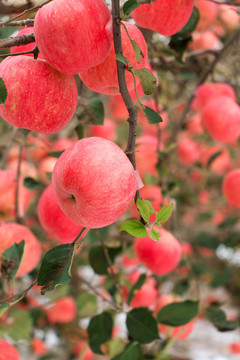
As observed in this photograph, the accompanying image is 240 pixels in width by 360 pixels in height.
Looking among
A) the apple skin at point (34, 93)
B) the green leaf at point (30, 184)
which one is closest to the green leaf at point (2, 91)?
the apple skin at point (34, 93)

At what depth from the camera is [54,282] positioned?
0.47 metres

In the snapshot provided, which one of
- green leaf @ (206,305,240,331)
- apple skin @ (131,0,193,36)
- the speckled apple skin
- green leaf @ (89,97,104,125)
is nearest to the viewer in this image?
the speckled apple skin

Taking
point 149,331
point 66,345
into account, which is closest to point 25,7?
point 149,331

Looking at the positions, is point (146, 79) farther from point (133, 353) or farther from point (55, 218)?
point (133, 353)

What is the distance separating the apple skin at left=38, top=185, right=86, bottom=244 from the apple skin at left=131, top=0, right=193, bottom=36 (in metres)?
0.35

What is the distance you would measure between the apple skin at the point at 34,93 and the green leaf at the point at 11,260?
0.70ft

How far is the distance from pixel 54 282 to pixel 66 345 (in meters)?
1.37

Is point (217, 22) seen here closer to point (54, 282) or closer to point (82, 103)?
point (82, 103)

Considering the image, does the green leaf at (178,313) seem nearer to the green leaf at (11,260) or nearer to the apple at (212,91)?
the green leaf at (11,260)

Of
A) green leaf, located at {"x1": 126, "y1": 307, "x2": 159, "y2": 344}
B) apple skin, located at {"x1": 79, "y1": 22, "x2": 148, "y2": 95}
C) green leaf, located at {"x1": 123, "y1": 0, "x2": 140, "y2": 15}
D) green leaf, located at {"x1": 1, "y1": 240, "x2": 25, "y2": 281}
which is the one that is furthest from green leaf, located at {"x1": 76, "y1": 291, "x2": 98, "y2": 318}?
green leaf, located at {"x1": 123, "y1": 0, "x2": 140, "y2": 15}

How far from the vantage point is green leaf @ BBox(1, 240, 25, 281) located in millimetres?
596

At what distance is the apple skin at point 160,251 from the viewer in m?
0.84

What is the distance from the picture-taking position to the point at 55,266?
19.8 inches

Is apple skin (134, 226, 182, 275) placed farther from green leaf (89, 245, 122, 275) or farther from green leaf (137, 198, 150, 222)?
green leaf (137, 198, 150, 222)
